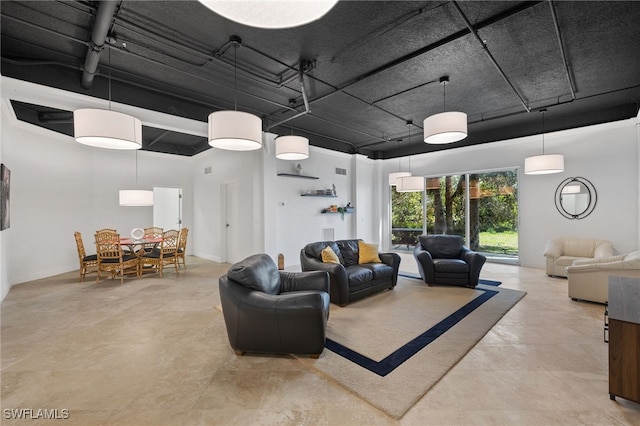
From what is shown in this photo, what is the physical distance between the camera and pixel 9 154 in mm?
4910

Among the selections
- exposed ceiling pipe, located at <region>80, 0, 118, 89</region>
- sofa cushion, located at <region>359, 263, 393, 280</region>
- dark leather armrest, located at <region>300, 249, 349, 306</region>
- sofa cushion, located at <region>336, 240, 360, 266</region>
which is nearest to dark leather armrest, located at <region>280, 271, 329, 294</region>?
dark leather armrest, located at <region>300, 249, 349, 306</region>

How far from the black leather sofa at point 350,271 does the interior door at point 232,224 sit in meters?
3.13

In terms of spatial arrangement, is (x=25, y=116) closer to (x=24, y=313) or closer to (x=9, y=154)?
(x=9, y=154)

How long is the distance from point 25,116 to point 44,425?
5.96m

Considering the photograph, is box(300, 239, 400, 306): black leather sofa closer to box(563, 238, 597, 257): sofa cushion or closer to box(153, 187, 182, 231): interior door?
box(563, 238, 597, 257): sofa cushion

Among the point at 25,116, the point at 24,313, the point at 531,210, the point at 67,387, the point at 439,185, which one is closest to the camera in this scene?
the point at 67,387

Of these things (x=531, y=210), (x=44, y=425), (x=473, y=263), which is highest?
(x=531, y=210)

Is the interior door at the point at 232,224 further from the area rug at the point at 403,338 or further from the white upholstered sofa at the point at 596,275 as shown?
the white upholstered sofa at the point at 596,275

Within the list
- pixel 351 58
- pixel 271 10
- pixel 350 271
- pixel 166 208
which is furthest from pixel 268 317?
pixel 166 208

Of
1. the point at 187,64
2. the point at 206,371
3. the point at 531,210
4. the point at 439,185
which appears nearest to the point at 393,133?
the point at 439,185

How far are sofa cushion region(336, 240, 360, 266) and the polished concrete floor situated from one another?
2173 mm

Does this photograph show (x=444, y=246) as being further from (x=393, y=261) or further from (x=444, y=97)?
(x=444, y=97)

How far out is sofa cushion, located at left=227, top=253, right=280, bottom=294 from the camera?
2.65 meters

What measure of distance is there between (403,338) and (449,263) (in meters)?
2.44
